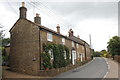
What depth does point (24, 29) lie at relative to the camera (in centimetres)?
2253

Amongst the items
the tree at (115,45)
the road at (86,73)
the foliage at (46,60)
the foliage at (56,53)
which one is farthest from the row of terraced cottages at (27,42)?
the tree at (115,45)

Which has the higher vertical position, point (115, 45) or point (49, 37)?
point (49, 37)

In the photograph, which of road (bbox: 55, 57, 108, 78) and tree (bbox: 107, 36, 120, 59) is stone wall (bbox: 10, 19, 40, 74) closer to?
road (bbox: 55, 57, 108, 78)

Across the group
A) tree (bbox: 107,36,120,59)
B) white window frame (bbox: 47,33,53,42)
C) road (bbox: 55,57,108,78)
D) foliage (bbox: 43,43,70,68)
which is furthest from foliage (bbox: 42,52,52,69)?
tree (bbox: 107,36,120,59)

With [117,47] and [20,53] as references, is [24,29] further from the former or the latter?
[117,47]

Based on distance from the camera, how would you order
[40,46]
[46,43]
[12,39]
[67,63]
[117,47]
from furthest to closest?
[117,47], [67,63], [12,39], [46,43], [40,46]

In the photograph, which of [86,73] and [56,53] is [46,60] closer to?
[56,53]

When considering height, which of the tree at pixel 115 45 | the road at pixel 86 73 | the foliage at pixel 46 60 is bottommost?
the road at pixel 86 73

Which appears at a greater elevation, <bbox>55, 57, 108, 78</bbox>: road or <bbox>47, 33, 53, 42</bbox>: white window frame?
<bbox>47, 33, 53, 42</bbox>: white window frame

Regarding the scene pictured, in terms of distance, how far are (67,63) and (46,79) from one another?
1110 centimetres

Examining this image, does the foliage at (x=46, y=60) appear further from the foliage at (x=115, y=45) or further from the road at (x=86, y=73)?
the foliage at (x=115, y=45)

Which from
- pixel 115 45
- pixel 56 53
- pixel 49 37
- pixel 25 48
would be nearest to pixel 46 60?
pixel 56 53

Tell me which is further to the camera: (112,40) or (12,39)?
(112,40)

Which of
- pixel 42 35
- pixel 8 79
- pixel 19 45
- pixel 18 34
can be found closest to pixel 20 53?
pixel 19 45
